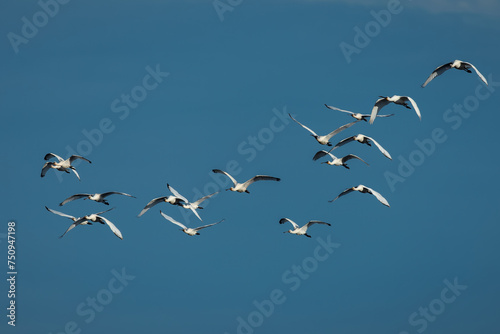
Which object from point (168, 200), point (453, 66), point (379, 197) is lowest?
point (379, 197)

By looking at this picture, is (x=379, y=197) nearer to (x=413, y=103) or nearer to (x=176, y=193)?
(x=413, y=103)

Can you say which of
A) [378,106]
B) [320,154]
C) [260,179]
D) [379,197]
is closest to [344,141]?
[378,106]

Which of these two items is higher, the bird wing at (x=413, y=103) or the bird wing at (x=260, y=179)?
the bird wing at (x=260, y=179)

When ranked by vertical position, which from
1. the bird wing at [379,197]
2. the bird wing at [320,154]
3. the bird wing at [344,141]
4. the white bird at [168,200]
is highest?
the white bird at [168,200]

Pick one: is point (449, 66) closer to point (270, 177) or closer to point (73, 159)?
point (270, 177)

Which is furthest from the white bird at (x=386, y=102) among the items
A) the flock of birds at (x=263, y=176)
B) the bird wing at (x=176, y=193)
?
the bird wing at (x=176, y=193)

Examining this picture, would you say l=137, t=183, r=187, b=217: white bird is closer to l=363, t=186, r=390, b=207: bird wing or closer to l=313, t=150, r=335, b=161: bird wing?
l=313, t=150, r=335, b=161: bird wing

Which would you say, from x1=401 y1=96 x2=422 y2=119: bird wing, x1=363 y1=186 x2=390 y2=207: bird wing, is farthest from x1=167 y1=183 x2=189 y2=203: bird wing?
x1=401 y1=96 x2=422 y2=119: bird wing

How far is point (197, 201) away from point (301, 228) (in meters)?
9.95

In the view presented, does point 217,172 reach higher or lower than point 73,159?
lower

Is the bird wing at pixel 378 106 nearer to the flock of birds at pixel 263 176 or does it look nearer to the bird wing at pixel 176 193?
the flock of birds at pixel 263 176

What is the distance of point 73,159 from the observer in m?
88.9

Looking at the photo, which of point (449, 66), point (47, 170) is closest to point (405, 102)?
point (449, 66)

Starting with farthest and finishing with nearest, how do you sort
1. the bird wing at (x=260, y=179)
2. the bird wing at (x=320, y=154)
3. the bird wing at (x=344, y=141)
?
the bird wing at (x=320, y=154) → the bird wing at (x=344, y=141) → the bird wing at (x=260, y=179)
